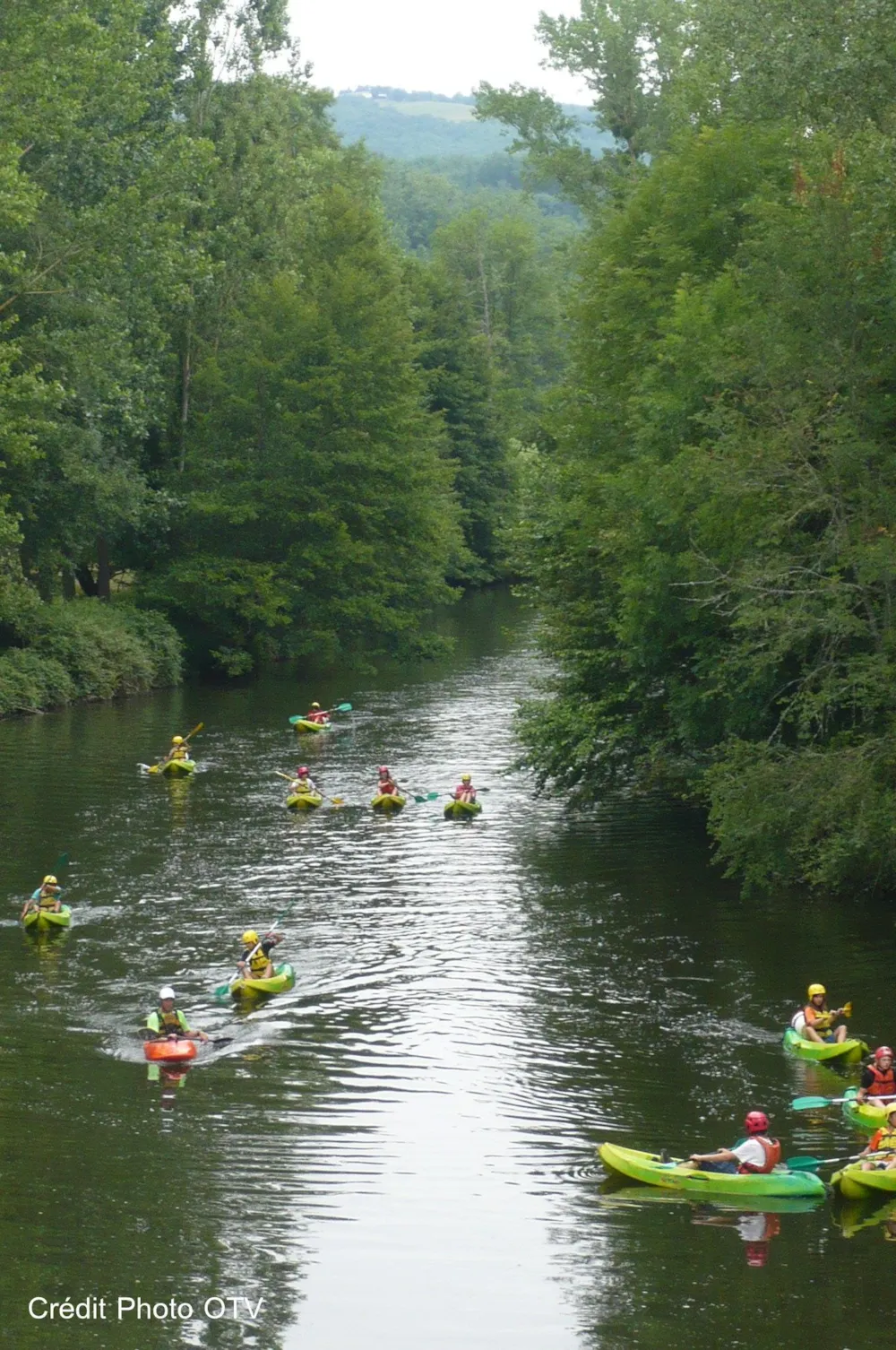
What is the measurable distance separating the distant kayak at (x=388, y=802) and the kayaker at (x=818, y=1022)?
1551 centimetres

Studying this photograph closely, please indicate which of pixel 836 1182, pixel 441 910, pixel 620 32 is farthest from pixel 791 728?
pixel 620 32

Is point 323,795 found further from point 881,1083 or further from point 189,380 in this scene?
point 189,380

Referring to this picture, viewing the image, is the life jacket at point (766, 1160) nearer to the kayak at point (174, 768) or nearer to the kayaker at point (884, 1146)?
the kayaker at point (884, 1146)

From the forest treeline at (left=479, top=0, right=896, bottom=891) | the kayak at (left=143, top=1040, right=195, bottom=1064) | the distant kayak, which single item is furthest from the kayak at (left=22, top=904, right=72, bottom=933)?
the distant kayak

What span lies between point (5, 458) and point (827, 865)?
31.3m

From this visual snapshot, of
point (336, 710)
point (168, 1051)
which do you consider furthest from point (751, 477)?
point (336, 710)

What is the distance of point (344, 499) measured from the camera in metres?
60.5

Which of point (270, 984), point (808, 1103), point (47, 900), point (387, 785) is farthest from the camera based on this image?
point (387, 785)

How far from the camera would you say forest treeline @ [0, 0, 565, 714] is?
46969mm

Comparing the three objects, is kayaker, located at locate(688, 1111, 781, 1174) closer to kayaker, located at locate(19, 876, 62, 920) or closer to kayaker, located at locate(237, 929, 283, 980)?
kayaker, located at locate(237, 929, 283, 980)

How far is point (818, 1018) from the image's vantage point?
20.7m

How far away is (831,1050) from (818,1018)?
1.95ft

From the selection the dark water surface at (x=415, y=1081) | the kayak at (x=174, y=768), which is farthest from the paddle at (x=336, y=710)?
the dark water surface at (x=415, y=1081)

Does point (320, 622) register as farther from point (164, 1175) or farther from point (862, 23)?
point (164, 1175)
